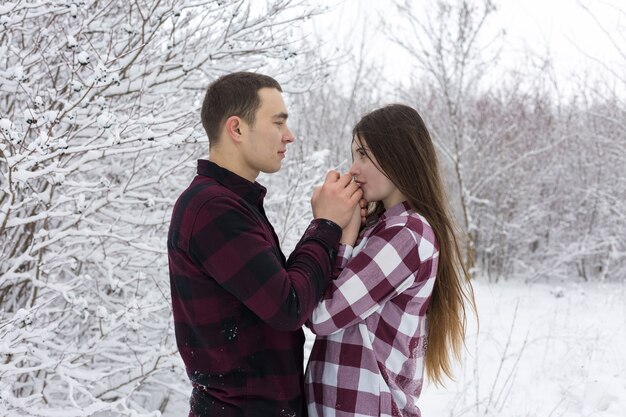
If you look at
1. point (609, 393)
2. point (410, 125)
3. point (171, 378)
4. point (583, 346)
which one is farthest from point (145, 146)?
point (583, 346)

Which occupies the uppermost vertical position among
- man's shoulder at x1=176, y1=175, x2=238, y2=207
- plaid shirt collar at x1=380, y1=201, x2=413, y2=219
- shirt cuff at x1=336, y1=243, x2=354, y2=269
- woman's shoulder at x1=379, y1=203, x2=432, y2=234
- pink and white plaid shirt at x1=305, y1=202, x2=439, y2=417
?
man's shoulder at x1=176, y1=175, x2=238, y2=207

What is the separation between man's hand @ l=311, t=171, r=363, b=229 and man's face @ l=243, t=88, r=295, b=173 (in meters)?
0.17

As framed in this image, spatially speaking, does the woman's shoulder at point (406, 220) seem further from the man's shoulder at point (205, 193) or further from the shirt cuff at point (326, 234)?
the man's shoulder at point (205, 193)

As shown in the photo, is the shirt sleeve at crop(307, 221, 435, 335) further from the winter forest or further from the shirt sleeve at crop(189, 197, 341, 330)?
the winter forest

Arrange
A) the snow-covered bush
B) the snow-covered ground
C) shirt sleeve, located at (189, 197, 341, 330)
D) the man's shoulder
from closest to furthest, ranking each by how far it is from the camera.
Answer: shirt sleeve, located at (189, 197, 341, 330) < the man's shoulder < the snow-covered bush < the snow-covered ground

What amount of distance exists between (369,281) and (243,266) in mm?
381

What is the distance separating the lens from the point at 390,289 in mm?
1615

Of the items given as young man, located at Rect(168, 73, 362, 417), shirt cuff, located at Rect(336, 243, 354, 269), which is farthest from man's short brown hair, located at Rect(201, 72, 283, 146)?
shirt cuff, located at Rect(336, 243, 354, 269)

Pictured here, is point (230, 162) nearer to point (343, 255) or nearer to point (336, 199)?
point (336, 199)

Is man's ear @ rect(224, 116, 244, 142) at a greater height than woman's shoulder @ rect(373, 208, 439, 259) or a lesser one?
greater

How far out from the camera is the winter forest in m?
2.65

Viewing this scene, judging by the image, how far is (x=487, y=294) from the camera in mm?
10289

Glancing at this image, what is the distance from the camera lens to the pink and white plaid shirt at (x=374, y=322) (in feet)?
5.22

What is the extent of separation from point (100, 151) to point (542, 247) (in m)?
13.0
